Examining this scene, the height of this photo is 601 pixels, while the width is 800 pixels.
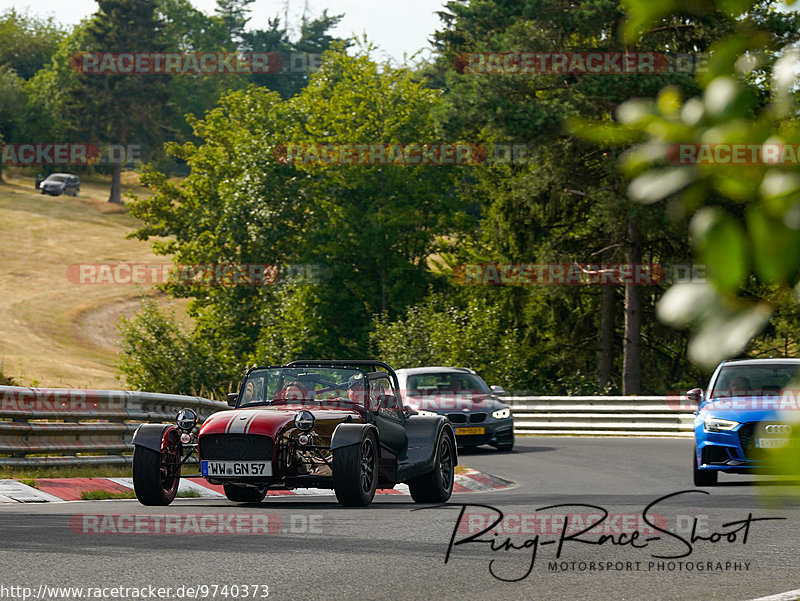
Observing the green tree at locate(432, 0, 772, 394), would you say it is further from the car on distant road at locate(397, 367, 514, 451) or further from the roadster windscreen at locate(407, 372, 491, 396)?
the car on distant road at locate(397, 367, 514, 451)

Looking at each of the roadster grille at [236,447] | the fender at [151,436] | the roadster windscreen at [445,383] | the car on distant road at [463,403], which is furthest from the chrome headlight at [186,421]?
the roadster windscreen at [445,383]

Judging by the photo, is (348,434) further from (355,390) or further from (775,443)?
(775,443)

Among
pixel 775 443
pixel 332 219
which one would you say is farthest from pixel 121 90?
pixel 775 443

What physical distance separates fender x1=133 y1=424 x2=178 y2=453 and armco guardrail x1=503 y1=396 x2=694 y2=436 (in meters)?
17.4

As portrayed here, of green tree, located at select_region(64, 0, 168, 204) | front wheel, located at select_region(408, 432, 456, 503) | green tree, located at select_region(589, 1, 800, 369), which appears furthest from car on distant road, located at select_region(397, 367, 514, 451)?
green tree, located at select_region(64, 0, 168, 204)

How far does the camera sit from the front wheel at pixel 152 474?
36.1 ft

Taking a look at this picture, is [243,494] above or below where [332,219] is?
below

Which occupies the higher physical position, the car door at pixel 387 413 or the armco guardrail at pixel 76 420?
the car door at pixel 387 413

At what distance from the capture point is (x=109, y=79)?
313 feet

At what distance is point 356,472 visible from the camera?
424 inches

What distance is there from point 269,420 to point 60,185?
300ft

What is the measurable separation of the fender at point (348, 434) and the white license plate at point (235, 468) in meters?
0.63

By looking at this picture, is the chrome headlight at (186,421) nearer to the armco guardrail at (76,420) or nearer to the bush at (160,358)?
the armco guardrail at (76,420)

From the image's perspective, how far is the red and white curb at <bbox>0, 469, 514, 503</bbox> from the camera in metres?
11.8
